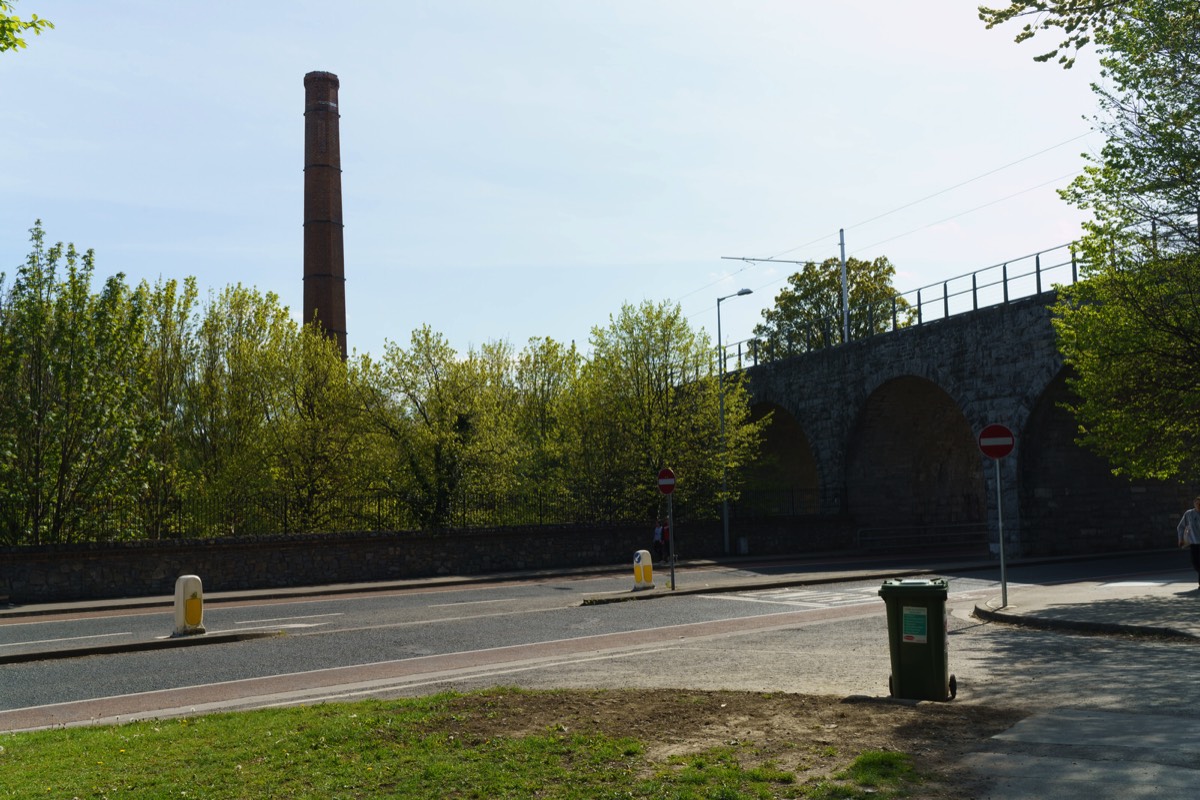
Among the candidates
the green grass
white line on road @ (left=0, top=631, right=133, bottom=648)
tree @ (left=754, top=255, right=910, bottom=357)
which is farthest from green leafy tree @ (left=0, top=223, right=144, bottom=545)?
tree @ (left=754, top=255, right=910, bottom=357)

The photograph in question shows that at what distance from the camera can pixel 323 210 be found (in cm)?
4556

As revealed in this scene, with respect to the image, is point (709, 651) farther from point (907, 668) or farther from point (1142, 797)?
point (1142, 797)

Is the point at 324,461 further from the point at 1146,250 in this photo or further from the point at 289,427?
the point at 1146,250

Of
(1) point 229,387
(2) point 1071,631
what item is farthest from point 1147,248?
(1) point 229,387

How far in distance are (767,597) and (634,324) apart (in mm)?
17110

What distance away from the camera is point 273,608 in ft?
67.2

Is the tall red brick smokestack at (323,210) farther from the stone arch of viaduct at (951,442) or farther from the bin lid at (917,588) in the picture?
the bin lid at (917,588)

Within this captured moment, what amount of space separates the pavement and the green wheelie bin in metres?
0.94

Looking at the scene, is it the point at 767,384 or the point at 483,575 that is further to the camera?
the point at 767,384

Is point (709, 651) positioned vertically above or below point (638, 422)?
below

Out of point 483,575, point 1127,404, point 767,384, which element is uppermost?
point 767,384

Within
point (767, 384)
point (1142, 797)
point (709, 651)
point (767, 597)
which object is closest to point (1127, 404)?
point (767, 597)

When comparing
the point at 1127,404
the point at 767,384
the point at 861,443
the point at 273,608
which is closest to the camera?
the point at 1127,404

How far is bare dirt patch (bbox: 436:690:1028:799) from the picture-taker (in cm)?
647
